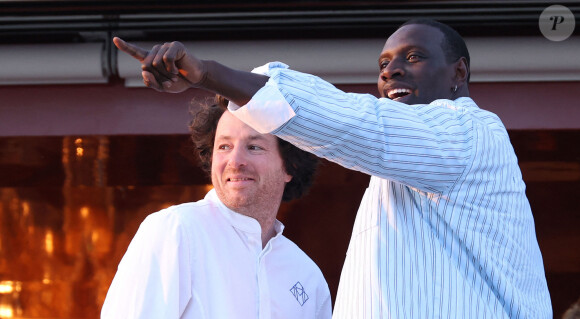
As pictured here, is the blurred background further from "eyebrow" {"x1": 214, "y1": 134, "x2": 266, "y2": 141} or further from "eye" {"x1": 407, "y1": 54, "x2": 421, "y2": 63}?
"eye" {"x1": 407, "y1": 54, "x2": 421, "y2": 63}

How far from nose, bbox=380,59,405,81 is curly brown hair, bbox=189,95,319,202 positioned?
89 cm

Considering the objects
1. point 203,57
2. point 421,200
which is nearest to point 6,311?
point 203,57

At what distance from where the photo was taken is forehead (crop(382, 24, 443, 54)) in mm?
1730

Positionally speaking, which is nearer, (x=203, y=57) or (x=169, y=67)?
(x=169, y=67)

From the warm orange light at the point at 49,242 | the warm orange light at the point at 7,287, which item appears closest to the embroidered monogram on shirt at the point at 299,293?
the warm orange light at the point at 49,242

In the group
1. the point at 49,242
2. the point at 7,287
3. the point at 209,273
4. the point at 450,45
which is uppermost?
the point at 450,45

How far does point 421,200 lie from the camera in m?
1.46

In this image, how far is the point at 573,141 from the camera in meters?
3.82

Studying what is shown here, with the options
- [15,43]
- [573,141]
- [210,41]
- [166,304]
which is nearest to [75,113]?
[15,43]

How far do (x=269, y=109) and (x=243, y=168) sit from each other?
117 cm

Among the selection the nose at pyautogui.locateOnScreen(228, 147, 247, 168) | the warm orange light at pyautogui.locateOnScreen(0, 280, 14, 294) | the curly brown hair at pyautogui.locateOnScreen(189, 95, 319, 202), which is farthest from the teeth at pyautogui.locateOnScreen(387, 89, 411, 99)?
the warm orange light at pyautogui.locateOnScreen(0, 280, 14, 294)

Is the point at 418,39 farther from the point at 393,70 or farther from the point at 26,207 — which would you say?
the point at 26,207

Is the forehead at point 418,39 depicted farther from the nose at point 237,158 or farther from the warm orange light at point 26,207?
the warm orange light at point 26,207

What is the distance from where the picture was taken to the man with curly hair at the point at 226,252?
215 centimetres
